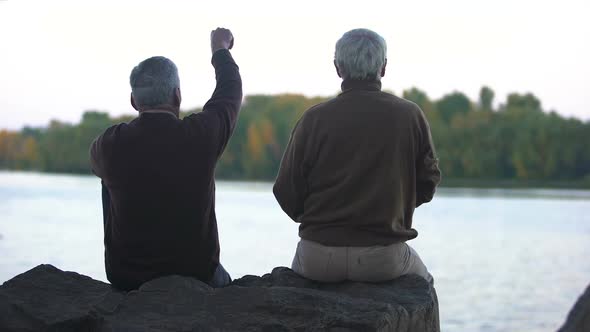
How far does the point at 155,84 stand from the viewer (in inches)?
127

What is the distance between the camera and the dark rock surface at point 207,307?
2.82 m

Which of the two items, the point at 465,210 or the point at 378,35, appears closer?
the point at 378,35

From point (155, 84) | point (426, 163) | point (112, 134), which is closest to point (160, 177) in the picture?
point (112, 134)

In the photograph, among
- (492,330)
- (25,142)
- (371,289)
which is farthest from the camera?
(25,142)

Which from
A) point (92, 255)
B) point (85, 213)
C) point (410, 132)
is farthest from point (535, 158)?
point (410, 132)

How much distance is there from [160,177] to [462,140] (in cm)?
5490

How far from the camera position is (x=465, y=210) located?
3572cm

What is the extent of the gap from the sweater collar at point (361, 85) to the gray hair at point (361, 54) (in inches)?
0.6

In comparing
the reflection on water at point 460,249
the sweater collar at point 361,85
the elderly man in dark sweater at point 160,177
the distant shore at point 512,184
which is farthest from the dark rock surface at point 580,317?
the distant shore at point 512,184

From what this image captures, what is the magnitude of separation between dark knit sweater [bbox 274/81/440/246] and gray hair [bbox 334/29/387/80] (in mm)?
51

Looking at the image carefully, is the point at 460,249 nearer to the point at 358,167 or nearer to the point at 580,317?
the point at 358,167

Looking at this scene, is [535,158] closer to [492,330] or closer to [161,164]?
[492,330]

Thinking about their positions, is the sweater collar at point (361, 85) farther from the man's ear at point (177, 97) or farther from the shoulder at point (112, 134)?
the shoulder at point (112, 134)

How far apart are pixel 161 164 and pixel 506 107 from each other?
6202cm
